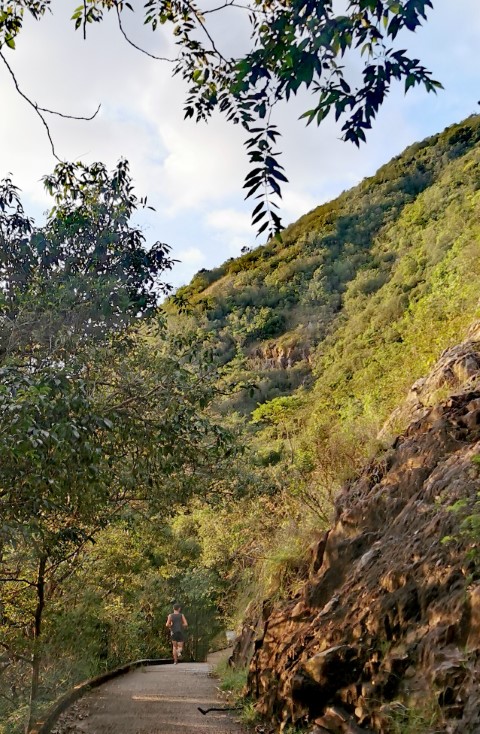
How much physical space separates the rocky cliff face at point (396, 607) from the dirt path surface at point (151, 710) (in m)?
0.84

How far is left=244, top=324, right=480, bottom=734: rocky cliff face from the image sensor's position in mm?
4480

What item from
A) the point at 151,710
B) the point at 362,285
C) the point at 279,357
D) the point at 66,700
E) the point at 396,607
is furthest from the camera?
the point at 279,357

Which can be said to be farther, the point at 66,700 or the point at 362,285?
the point at 362,285

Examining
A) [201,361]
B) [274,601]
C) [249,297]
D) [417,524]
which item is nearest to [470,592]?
[417,524]

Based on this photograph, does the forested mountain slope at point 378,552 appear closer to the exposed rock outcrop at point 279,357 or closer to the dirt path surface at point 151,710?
the dirt path surface at point 151,710

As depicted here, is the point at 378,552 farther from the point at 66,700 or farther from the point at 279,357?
the point at 279,357

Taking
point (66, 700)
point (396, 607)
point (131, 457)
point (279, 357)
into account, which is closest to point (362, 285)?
point (279, 357)

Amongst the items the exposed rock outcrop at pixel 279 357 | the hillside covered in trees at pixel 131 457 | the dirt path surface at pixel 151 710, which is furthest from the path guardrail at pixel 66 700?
the exposed rock outcrop at pixel 279 357

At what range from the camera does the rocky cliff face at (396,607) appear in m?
4.48

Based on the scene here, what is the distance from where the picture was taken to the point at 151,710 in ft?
30.8

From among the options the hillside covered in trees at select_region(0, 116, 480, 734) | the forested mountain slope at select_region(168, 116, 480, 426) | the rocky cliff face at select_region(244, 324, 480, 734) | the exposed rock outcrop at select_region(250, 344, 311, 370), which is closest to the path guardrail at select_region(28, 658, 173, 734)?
the hillside covered in trees at select_region(0, 116, 480, 734)

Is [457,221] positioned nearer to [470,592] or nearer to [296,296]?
[296,296]

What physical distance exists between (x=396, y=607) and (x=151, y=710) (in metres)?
5.74

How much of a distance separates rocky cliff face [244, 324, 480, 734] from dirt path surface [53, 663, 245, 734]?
84cm
